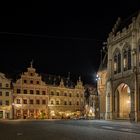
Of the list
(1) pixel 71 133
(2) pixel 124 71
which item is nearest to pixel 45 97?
(2) pixel 124 71

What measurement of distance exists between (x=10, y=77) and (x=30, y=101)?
28.2ft

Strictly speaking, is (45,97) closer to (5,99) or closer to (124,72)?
(5,99)

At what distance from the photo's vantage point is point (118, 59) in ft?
204

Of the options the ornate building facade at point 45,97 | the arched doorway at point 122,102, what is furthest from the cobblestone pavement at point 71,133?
the ornate building facade at point 45,97

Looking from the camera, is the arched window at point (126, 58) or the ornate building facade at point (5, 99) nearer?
the arched window at point (126, 58)

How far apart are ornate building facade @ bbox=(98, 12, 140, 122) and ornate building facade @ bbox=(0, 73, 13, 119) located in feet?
124

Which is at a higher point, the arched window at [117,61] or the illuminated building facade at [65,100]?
the arched window at [117,61]

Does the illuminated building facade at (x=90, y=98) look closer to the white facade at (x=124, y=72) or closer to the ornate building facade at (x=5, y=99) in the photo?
the ornate building facade at (x=5, y=99)

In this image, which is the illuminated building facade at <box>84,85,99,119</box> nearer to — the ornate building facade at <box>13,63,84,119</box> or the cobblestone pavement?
the ornate building facade at <box>13,63,84,119</box>

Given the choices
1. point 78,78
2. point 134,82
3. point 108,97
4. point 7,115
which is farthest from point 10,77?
point 134,82

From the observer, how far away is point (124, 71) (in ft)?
194

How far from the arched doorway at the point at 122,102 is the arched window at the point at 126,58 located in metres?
4.42

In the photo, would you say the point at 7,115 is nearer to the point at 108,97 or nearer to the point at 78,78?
the point at 78,78

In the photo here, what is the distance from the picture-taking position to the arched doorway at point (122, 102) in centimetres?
6207
